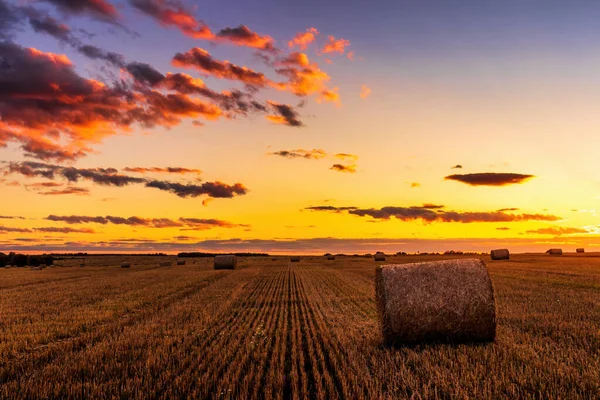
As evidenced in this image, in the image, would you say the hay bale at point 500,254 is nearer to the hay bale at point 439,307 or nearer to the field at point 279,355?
the field at point 279,355

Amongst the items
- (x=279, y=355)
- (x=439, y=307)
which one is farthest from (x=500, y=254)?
(x=279, y=355)

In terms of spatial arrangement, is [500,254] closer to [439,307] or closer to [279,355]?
[439,307]

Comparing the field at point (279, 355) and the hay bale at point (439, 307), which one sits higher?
the hay bale at point (439, 307)

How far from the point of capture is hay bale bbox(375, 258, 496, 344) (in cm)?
1026

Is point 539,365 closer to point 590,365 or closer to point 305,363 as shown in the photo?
point 590,365

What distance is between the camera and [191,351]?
981 centimetres

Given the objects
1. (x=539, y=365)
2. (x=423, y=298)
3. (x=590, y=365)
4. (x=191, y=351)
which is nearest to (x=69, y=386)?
(x=191, y=351)

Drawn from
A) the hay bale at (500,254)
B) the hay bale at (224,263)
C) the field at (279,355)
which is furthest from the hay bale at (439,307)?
the hay bale at (500,254)

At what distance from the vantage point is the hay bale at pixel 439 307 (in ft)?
33.7

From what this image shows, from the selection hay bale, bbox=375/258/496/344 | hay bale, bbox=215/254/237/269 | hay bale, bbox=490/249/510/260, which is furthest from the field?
hay bale, bbox=490/249/510/260

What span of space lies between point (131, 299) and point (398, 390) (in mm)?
15736

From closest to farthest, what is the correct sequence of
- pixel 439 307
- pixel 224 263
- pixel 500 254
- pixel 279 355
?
pixel 279 355 < pixel 439 307 < pixel 224 263 < pixel 500 254

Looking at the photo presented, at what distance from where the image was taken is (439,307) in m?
10.4

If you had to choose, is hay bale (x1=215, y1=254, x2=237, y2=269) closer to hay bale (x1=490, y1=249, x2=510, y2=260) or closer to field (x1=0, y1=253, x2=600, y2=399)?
field (x1=0, y1=253, x2=600, y2=399)
